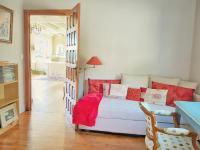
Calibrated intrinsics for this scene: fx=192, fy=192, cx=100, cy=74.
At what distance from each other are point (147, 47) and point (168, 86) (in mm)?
899

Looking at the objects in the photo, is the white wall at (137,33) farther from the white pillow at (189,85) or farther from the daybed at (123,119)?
the daybed at (123,119)

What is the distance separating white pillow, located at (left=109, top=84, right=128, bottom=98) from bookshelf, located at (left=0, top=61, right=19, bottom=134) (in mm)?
1700

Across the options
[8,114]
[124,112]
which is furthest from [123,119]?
[8,114]

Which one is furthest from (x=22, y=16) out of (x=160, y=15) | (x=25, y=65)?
(x=160, y=15)

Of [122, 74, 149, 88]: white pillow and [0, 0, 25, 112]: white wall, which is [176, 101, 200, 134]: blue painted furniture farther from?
[0, 0, 25, 112]: white wall

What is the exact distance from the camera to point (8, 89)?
10.7 feet

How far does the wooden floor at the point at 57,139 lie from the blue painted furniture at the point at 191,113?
97 cm

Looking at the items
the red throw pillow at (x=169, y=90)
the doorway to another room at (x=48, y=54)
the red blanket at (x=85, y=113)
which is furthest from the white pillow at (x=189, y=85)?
the doorway to another room at (x=48, y=54)

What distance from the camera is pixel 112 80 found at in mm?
3883

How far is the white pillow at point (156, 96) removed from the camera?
3.30 m

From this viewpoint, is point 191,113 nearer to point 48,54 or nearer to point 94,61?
point 94,61

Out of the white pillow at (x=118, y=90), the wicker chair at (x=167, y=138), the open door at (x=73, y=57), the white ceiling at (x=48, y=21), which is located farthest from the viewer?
the white ceiling at (x=48, y=21)

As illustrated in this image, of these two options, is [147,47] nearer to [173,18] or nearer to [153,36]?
[153,36]

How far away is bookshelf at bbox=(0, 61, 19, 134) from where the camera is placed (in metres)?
2.98
